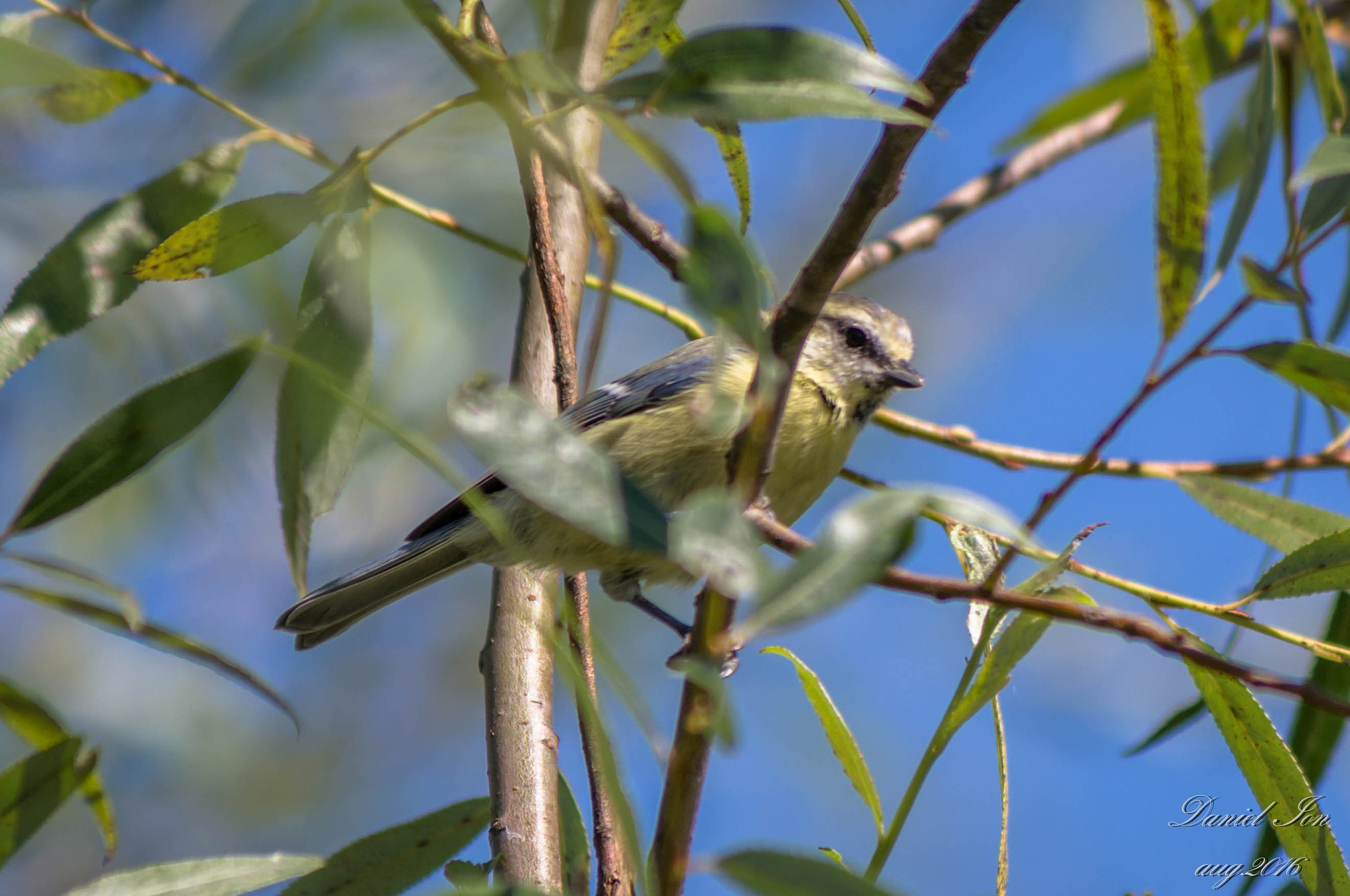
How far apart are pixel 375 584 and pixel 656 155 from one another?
A: 1.63m

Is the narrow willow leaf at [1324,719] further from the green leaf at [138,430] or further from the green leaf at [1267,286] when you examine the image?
the green leaf at [138,430]

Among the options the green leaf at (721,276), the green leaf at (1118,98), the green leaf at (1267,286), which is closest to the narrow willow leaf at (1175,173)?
the green leaf at (1267,286)

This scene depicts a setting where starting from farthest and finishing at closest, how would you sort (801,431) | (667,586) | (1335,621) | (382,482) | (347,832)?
(347,832)
(382,482)
(667,586)
(801,431)
(1335,621)

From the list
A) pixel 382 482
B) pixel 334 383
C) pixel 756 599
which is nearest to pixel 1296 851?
pixel 756 599

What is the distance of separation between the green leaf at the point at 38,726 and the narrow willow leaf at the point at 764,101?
988 millimetres

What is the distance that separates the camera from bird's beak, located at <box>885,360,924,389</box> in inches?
94.7

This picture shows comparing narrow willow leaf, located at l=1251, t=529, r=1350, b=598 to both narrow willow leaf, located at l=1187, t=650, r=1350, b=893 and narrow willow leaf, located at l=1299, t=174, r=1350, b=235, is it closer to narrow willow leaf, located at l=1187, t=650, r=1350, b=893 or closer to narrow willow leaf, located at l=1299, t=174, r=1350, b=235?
narrow willow leaf, located at l=1187, t=650, r=1350, b=893

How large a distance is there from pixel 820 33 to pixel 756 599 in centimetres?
51

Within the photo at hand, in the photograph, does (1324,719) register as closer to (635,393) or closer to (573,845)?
(573,845)

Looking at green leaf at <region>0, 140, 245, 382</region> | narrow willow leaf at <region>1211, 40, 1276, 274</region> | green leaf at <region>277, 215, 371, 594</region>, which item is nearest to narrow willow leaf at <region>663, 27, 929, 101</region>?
narrow willow leaf at <region>1211, 40, 1276, 274</region>

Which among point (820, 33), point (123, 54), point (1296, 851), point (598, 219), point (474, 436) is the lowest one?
point (1296, 851)

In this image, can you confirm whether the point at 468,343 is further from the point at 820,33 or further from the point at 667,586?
the point at 820,33

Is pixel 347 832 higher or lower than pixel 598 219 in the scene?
higher

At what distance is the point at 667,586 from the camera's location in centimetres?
248
